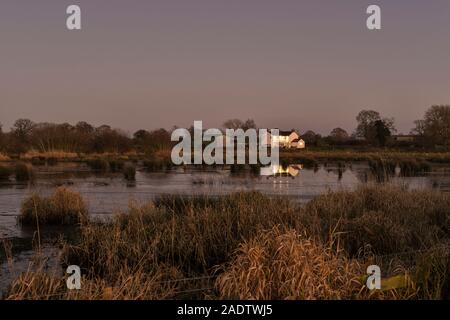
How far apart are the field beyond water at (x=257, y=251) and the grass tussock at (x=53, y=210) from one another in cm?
3

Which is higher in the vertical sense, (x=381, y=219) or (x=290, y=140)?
(x=290, y=140)

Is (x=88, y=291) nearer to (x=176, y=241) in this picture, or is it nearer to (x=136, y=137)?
A: (x=176, y=241)

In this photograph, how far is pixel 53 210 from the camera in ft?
42.2

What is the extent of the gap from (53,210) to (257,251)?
314 inches

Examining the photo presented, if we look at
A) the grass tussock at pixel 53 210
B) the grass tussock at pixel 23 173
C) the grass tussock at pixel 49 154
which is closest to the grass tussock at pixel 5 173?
the grass tussock at pixel 23 173

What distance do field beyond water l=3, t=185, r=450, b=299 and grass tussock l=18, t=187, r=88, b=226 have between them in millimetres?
27

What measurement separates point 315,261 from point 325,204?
20.3 feet

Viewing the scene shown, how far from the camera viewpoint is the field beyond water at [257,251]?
591 cm

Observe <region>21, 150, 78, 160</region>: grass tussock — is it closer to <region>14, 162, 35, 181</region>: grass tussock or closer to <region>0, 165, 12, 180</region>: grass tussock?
<region>0, 165, 12, 180</region>: grass tussock

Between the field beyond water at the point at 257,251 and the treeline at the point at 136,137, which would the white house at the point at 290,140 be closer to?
the treeline at the point at 136,137

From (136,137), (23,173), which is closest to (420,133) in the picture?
(136,137)
